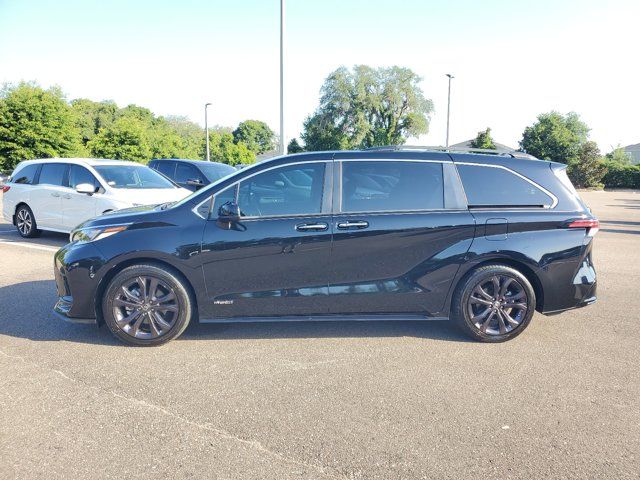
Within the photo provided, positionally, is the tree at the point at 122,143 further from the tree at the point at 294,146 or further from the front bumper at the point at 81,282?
the front bumper at the point at 81,282

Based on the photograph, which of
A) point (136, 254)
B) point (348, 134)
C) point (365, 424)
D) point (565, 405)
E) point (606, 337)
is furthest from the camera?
point (348, 134)

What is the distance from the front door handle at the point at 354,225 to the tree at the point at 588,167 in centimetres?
4654

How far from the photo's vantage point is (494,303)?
4.37 metres

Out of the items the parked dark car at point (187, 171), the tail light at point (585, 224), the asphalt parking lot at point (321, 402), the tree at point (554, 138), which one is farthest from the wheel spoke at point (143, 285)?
the tree at point (554, 138)

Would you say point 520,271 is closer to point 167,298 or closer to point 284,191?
point 284,191

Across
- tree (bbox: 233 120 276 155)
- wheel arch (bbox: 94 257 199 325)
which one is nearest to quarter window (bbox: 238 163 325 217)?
wheel arch (bbox: 94 257 199 325)

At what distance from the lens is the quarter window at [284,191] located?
14.0 feet

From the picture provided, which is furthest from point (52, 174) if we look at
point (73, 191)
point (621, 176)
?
point (621, 176)

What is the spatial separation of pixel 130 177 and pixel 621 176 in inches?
1977

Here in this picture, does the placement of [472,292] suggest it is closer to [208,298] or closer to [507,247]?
[507,247]

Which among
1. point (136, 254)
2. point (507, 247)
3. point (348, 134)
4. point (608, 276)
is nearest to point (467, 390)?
point (507, 247)

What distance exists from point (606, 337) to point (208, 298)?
375 cm

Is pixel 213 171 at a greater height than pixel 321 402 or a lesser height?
greater

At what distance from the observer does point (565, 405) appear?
326 centimetres
